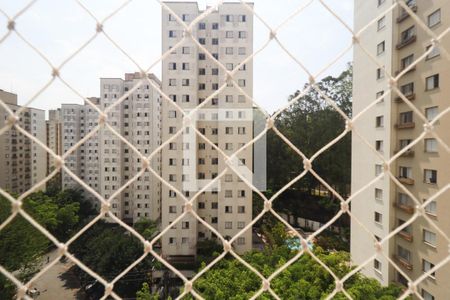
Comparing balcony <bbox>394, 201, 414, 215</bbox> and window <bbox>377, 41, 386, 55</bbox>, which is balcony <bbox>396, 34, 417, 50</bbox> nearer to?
window <bbox>377, 41, 386, 55</bbox>

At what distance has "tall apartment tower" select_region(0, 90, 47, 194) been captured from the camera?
9164mm

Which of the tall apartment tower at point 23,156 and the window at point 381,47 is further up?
the window at point 381,47

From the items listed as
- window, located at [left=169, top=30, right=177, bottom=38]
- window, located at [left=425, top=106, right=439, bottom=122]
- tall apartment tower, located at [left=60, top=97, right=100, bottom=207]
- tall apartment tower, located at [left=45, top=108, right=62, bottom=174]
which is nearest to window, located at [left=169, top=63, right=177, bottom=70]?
window, located at [left=169, top=30, right=177, bottom=38]

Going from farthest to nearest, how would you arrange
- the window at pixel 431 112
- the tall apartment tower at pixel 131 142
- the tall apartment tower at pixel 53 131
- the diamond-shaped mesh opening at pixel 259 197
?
1. the tall apartment tower at pixel 53 131
2. the tall apartment tower at pixel 131 142
3. the window at pixel 431 112
4. the diamond-shaped mesh opening at pixel 259 197

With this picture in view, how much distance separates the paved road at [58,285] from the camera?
5328 millimetres

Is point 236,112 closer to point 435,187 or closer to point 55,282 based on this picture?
point 435,187

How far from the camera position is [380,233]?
3258 millimetres

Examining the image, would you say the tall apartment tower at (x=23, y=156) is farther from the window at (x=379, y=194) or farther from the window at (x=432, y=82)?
the window at (x=432, y=82)

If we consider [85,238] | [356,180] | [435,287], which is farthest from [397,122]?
[85,238]

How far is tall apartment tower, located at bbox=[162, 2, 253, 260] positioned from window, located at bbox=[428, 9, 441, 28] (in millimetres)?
2984

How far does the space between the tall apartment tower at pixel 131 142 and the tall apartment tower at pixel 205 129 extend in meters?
2.66

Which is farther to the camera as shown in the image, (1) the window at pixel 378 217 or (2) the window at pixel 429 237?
(1) the window at pixel 378 217

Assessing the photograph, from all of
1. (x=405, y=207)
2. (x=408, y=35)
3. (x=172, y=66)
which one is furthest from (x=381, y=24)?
(x=172, y=66)

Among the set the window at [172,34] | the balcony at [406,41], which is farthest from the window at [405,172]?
the window at [172,34]
